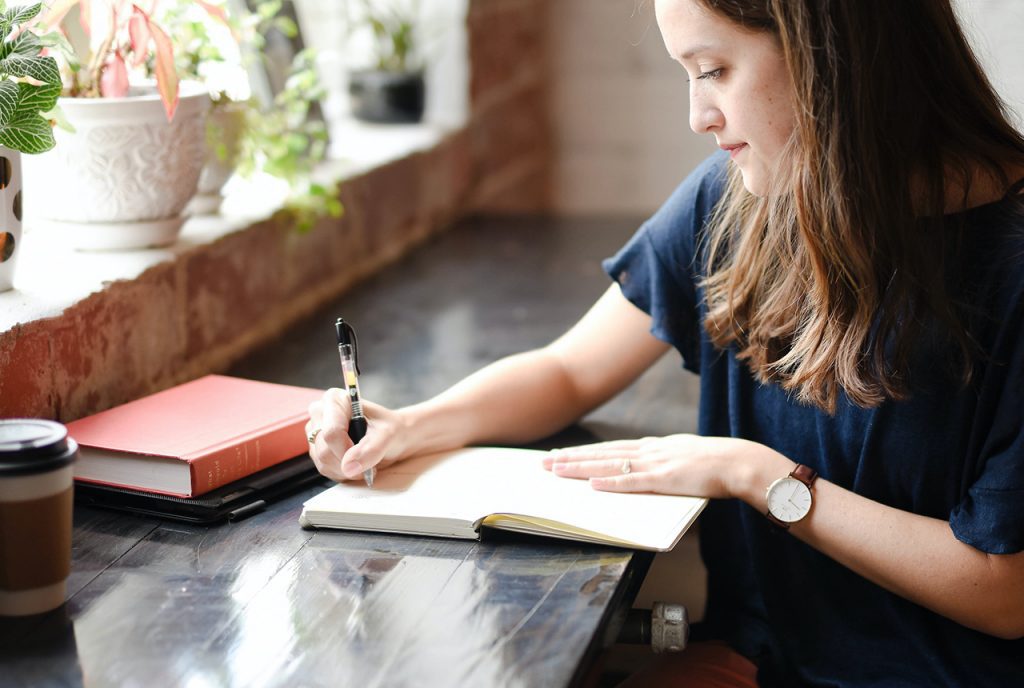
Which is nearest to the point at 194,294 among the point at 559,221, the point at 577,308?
the point at 577,308

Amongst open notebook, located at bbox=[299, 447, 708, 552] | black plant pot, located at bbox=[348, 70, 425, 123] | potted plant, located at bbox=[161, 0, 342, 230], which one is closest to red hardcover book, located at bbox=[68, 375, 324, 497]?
open notebook, located at bbox=[299, 447, 708, 552]

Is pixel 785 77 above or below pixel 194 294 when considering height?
above

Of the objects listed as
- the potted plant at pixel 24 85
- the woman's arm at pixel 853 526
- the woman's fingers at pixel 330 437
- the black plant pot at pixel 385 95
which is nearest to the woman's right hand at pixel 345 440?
the woman's fingers at pixel 330 437

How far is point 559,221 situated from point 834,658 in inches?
67.8

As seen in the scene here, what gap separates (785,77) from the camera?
110 cm

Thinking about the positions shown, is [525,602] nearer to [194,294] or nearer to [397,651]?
[397,651]

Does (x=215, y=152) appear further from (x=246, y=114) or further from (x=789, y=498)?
(x=789, y=498)

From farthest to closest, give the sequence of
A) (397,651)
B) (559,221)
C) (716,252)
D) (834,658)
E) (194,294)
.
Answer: (559,221) < (194,294) < (716,252) < (834,658) < (397,651)

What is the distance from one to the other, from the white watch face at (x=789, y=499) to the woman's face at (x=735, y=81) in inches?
11.8

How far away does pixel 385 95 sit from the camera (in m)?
2.68

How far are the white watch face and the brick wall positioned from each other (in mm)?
769

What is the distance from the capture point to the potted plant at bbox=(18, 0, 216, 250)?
4.45 ft

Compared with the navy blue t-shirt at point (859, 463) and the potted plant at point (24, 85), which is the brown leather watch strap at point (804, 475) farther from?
the potted plant at point (24, 85)

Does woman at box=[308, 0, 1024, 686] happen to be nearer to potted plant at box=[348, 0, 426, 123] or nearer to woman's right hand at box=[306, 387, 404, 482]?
woman's right hand at box=[306, 387, 404, 482]
